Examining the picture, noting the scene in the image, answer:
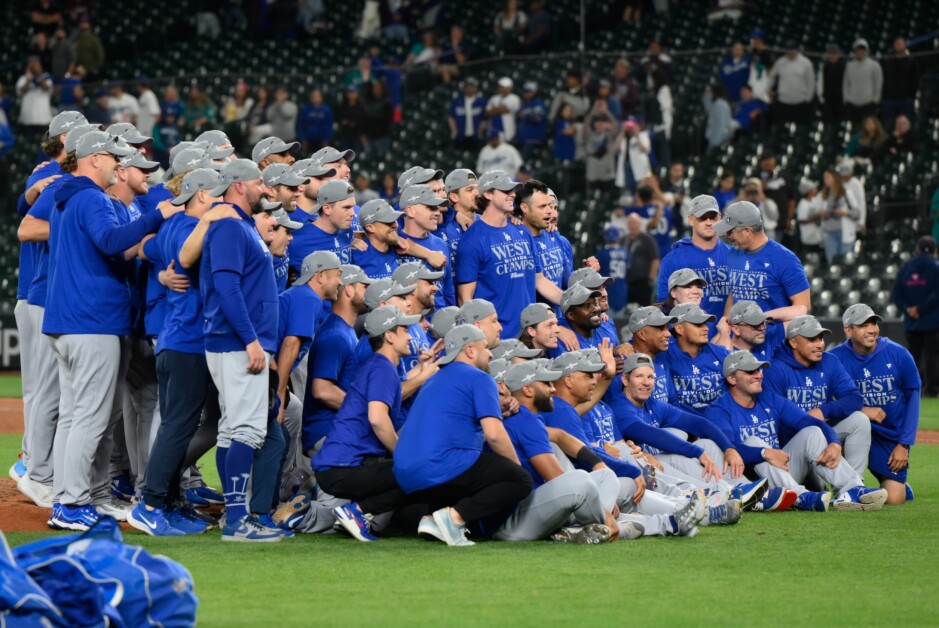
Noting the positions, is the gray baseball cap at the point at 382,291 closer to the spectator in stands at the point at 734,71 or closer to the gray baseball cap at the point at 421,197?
the gray baseball cap at the point at 421,197

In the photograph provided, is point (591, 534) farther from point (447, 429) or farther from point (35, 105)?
point (35, 105)

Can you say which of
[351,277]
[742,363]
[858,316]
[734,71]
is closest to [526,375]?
[351,277]

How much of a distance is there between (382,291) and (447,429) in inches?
40.8

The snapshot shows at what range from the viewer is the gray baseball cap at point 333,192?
8836 millimetres

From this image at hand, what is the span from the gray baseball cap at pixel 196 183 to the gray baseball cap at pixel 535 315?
2067 millimetres

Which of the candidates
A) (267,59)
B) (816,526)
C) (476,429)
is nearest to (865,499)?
(816,526)

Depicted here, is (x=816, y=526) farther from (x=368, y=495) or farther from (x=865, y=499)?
(x=368, y=495)

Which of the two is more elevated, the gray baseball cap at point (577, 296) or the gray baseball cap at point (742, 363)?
the gray baseball cap at point (577, 296)

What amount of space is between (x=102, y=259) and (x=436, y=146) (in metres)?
12.1

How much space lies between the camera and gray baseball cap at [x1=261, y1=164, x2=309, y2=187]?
348 inches

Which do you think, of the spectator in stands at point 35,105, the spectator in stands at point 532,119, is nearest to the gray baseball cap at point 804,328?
the spectator in stands at point 532,119

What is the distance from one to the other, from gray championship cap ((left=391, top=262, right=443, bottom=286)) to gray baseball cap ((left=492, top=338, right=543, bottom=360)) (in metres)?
0.58

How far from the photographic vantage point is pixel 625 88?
1797cm

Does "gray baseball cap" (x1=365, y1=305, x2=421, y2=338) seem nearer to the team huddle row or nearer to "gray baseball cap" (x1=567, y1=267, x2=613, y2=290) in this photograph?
the team huddle row
